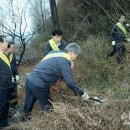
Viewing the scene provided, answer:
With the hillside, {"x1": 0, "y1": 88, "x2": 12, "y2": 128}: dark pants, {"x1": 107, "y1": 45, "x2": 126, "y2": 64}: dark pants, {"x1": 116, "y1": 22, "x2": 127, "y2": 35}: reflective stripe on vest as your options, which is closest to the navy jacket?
the hillside

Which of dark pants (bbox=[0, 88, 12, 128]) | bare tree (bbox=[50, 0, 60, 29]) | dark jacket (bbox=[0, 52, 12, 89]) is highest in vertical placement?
bare tree (bbox=[50, 0, 60, 29])

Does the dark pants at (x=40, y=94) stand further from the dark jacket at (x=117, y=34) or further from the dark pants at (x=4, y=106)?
the dark jacket at (x=117, y=34)

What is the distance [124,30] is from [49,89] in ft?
17.1

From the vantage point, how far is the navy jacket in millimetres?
6453

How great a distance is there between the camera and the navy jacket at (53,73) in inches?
254

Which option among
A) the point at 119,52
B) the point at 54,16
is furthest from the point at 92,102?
the point at 54,16

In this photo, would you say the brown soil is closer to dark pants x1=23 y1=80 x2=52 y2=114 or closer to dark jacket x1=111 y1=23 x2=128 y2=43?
dark pants x1=23 y1=80 x2=52 y2=114

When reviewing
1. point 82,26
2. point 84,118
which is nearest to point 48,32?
point 82,26

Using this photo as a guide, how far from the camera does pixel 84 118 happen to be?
17.7 feet

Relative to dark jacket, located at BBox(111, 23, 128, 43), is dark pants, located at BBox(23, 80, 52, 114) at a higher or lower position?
lower

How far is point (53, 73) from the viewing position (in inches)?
264

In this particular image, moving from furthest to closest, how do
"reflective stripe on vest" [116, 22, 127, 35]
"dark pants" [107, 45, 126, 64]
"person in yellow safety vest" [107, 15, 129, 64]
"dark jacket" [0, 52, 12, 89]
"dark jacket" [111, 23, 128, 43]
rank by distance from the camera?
"reflective stripe on vest" [116, 22, 127, 35] < "dark jacket" [111, 23, 128, 43] < "person in yellow safety vest" [107, 15, 129, 64] < "dark pants" [107, 45, 126, 64] < "dark jacket" [0, 52, 12, 89]

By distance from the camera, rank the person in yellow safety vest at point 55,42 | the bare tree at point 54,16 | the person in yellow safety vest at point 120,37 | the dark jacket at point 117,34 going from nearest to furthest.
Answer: the person in yellow safety vest at point 55,42
the person in yellow safety vest at point 120,37
the dark jacket at point 117,34
the bare tree at point 54,16

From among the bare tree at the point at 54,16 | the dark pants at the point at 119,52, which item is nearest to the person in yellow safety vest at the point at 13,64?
the dark pants at the point at 119,52
